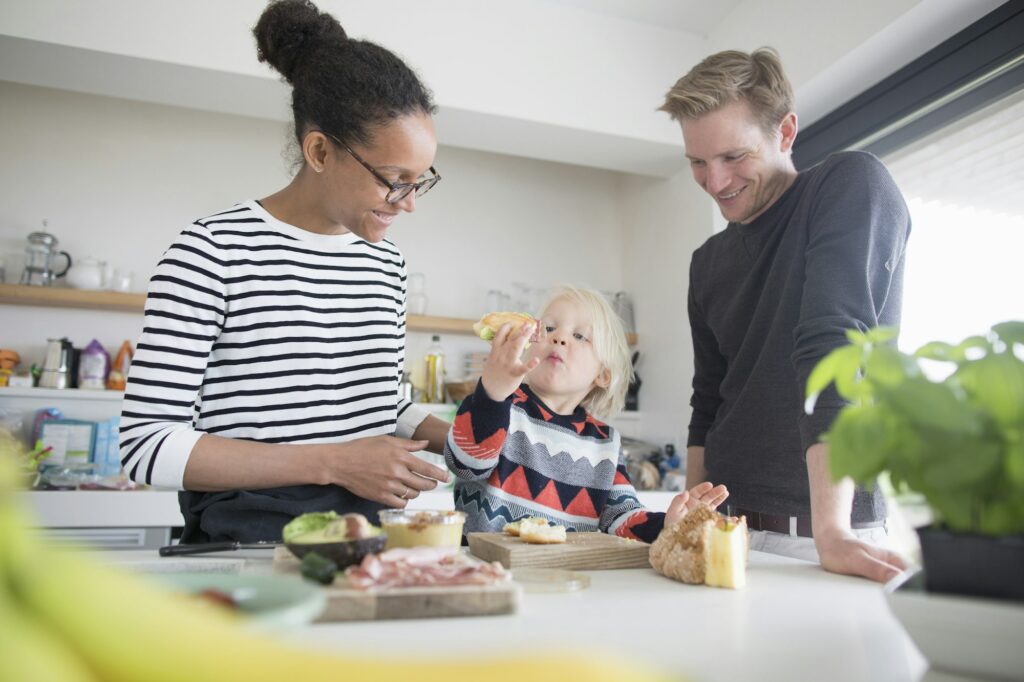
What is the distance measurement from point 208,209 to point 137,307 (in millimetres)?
659

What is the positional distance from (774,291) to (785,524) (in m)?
0.47

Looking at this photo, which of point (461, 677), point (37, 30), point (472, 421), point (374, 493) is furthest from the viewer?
point (37, 30)

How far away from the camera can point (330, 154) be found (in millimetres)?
1364

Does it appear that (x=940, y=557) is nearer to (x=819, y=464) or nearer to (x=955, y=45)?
(x=819, y=464)

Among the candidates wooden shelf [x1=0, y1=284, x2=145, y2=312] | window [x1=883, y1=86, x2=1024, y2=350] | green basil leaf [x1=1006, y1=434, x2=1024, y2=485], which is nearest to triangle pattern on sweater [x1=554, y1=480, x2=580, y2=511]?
green basil leaf [x1=1006, y1=434, x2=1024, y2=485]

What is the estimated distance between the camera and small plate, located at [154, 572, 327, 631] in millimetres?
499

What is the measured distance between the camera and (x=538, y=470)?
1.60 metres

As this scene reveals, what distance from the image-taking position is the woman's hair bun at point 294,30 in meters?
1.42

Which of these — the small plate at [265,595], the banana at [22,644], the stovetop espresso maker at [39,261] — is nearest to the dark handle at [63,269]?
the stovetop espresso maker at [39,261]

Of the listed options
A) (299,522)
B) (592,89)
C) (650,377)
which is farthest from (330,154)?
(650,377)

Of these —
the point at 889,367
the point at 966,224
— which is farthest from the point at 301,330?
the point at 966,224

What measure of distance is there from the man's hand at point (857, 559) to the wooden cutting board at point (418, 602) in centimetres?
51

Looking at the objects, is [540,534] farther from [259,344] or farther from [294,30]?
[294,30]

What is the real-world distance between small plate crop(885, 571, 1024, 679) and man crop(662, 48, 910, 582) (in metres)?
0.46
